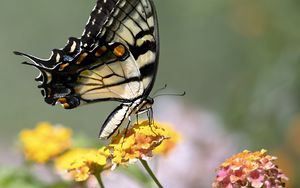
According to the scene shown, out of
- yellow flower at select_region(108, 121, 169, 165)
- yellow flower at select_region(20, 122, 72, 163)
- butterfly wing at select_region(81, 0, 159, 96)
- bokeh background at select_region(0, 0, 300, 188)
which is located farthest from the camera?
bokeh background at select_region(0, 0, 300, 188)

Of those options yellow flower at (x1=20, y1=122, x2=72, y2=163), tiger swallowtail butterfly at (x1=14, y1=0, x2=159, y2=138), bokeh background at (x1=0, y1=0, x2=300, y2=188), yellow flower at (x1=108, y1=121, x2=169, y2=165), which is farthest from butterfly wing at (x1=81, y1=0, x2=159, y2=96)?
bokeh background at (x1=0, y1=0, x2=300, y2=188)

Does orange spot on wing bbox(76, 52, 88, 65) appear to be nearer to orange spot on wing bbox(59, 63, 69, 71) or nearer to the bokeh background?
orange spot on wing bbox(59, 63, 69, 71)

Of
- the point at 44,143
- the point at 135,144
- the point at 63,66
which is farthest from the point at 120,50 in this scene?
the point at 44,143

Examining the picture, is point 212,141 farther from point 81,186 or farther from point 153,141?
point 153,141

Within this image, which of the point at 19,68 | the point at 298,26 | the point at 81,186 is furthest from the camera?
the point at 19,68

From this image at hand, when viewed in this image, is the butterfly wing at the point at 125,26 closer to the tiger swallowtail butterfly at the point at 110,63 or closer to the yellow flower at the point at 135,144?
the tiger swallowtail butterfly at the point at 110,63

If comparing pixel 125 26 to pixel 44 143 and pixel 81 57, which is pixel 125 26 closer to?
pixel 81 57

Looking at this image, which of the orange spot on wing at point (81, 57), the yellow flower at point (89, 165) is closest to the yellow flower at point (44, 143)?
the orange spot on wing at point (81, 57)

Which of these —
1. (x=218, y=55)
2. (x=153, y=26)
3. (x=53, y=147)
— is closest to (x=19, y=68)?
(x=218, y=55)
